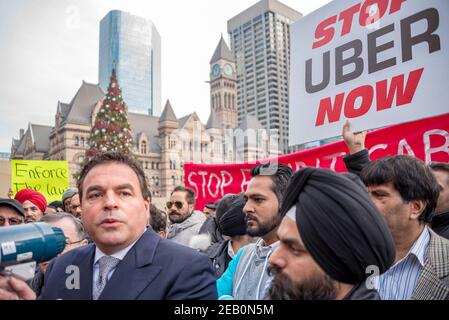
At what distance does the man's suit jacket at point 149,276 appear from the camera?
1.72m

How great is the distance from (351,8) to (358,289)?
2906 mm

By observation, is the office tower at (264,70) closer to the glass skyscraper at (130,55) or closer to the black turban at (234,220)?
the glass skyscraper at (130,55)

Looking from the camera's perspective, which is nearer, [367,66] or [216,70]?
[367,66]

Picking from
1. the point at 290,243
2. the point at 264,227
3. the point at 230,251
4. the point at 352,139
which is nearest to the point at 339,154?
the point at 352,139

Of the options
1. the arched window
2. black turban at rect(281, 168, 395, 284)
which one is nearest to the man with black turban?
black turban at rect(281, 168, 395, 284)

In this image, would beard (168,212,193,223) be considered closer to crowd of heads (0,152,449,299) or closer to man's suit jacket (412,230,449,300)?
crowd of heads (0,152,449,299)

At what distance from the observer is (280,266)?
1478mm

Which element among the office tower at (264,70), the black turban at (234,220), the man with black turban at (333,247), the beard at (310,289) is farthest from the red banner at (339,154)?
the office tower at (264,70)

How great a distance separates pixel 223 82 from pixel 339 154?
95.7 metres

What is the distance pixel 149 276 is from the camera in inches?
69.0

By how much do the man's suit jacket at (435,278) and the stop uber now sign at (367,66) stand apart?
118 cm

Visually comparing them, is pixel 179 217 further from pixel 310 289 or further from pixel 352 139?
pixel 310 289

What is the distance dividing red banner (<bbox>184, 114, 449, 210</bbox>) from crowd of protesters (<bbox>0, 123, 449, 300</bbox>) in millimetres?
475
